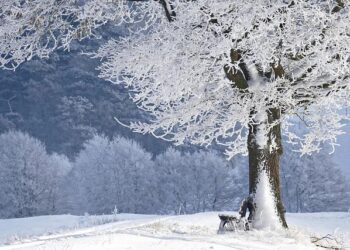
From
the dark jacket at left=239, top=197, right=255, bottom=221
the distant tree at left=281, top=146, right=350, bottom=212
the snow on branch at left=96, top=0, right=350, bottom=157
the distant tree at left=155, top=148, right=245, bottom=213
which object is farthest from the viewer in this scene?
the distant tree at left=155, top=148, right=245, bottom=213

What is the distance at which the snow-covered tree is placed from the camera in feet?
160

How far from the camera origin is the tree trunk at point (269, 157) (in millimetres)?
9570

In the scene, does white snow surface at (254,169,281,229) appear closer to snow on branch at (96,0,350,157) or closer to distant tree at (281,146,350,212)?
snow on branch at (96,0,350,157)

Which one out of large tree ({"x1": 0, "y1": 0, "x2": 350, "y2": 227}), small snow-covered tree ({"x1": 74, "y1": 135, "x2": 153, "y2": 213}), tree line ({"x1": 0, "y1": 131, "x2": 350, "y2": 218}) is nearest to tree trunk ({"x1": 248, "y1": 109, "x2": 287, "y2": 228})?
large tree ({"x1": 0, "y1": 0, "x2": 350, "y2": 227})

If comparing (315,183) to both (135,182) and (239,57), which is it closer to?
(135,182)

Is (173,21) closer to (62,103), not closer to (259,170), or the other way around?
(259,170)

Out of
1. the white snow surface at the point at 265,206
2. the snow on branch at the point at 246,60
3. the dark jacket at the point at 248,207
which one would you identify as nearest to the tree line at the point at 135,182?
the snow on branch at the point at 246,60

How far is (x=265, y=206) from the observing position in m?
9.45

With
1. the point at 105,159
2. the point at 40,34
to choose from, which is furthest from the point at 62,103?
the point at 40,34

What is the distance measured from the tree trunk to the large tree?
0.02 m

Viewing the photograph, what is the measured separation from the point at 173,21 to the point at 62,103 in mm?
86227

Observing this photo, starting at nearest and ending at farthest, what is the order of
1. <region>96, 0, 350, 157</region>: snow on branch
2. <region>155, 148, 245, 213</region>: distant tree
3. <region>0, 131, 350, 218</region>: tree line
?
<region>96, 0, 350, 157</region>: snow on branch → <region>0, 131, 350, 218</region>: tree line → <region>155, 148, 245, 213</region>: distant tree

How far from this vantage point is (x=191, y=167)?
198 ft

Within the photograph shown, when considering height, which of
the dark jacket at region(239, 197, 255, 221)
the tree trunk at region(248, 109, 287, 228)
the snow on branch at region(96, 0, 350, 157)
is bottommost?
the dark jacket at region(239, 197, 255, 221)
